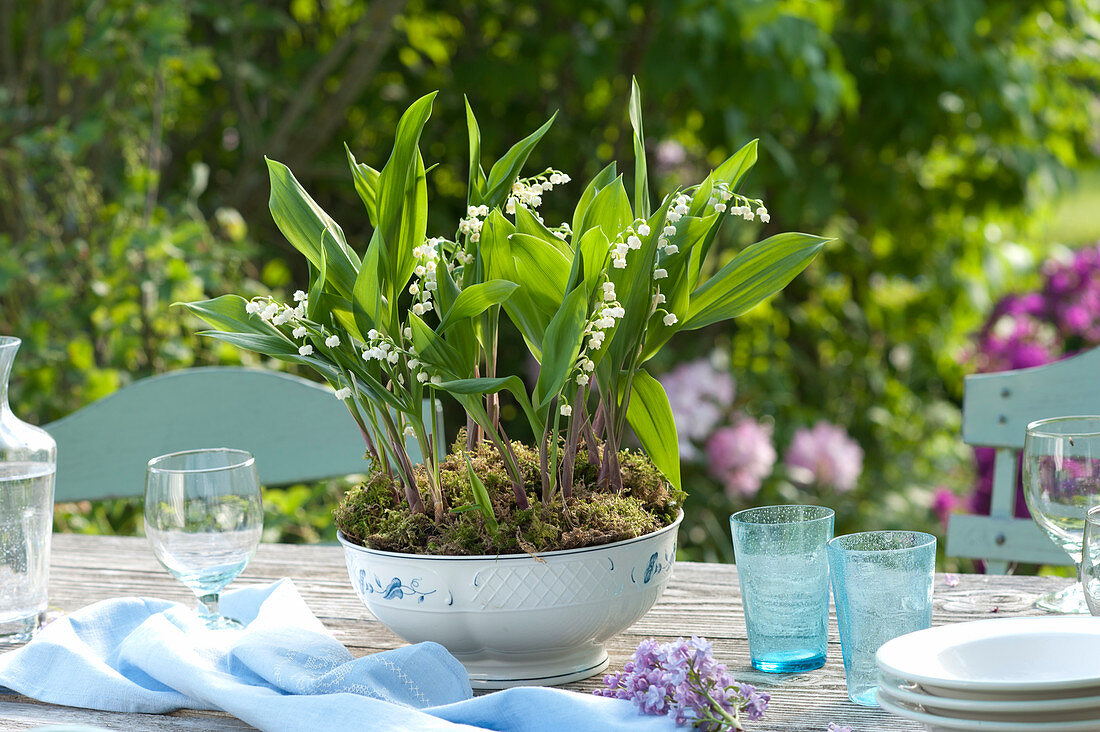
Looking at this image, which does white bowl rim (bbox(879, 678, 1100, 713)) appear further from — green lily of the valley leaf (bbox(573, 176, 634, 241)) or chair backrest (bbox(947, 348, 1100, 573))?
chair backrest (bbox(947, 348, 1100, 573))

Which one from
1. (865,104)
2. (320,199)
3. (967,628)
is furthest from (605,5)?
(967,628)

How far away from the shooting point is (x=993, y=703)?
61 cm

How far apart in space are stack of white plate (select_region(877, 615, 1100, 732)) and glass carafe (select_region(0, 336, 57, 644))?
2.27 feet

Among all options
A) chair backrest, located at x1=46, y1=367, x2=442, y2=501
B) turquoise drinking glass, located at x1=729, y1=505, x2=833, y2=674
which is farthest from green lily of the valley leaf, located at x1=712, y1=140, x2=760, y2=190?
chair backrest, located at x1=46, y1=367, x2=442, y2=501

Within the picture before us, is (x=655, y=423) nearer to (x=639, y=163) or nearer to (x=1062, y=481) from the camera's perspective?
(x=639, y=163)

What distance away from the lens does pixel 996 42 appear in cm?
274

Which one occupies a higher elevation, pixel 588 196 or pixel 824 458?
pixel 588 196

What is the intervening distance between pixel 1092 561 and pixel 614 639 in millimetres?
372

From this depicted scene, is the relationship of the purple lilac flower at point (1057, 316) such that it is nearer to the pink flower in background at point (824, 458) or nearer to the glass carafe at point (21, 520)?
the pink flower in background at point (824, 458)

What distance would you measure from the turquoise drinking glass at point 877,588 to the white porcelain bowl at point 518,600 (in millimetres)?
137

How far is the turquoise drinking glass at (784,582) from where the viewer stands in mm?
784

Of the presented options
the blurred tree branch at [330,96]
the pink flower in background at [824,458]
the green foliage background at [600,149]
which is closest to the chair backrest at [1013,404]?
the green foliage background at [600,149]

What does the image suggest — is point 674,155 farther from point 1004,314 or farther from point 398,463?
point 398,463

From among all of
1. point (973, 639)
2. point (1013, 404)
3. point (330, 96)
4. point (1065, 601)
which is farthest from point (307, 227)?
point (330, 96)
